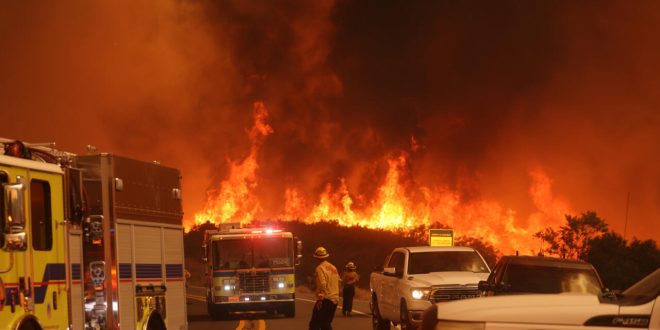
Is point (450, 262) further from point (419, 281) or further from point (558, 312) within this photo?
point (558, 312)

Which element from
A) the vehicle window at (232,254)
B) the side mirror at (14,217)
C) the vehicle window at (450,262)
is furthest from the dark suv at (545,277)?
the vehicle window at (232,254)

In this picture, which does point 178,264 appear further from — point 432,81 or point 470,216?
point 432,81

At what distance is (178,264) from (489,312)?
8849 mm

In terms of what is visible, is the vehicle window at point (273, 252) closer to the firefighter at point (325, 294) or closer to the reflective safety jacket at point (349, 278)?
the reflective safety jacket at point (349, 278)

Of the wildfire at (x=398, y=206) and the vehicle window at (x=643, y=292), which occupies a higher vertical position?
the wildfire at (x=398, y=206)

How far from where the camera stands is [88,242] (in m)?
12.9

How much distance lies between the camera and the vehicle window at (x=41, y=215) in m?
10.9

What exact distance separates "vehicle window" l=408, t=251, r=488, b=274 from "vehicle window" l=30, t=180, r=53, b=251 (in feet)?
39.2

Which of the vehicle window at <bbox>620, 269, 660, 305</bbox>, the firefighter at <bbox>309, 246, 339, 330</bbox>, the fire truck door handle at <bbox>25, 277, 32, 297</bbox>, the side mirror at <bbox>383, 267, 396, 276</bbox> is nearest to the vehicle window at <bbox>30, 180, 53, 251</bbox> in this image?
the fire truck door handle at <bbox>25, 277, 32, 297</bbox>

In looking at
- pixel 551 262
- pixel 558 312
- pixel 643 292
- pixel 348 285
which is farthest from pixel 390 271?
pixel 558 312

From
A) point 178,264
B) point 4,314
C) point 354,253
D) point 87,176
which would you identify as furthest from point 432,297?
point 354,253

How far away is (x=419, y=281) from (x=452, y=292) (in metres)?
0.66

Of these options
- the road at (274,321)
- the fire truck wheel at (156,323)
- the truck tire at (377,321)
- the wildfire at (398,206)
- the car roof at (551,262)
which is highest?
the wildfire at (398,206)

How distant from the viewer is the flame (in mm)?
91000
